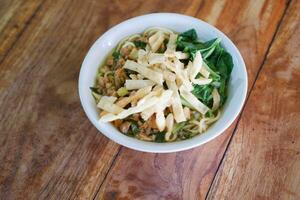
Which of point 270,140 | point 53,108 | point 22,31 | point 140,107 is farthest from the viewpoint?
point 22,31

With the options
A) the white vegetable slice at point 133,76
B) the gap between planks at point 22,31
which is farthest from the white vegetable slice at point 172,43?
the gap between planks at point 22,31

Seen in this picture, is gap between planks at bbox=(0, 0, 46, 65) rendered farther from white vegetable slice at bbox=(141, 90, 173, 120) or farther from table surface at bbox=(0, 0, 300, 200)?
white vegetable slice at bbox=(141, 90, 173, 120)

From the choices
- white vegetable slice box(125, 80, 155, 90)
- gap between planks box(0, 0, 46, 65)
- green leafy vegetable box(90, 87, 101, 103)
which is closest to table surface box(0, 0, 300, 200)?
gap between planks box(0, 0, 46, 65)

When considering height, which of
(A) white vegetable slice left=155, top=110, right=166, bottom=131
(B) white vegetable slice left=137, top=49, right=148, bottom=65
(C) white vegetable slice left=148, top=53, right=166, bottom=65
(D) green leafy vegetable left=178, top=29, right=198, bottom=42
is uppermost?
(C) white vegetable slice left=148, top=53, right=166, bottom=65

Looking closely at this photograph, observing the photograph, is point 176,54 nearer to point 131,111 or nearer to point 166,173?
point 131,111

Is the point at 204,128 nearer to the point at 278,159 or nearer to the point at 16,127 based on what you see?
the point at 278,159

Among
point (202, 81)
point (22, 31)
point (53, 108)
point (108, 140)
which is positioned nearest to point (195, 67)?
point (202, 81)

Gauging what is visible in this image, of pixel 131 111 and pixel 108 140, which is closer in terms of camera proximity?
pixel 131 111

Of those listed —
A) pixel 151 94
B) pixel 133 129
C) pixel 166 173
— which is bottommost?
pixel 166 173
